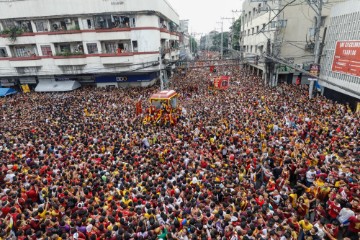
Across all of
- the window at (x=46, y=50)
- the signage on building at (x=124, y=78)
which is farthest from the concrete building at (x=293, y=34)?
the window at (x=46, y=50)

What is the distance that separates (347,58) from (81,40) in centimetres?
2529

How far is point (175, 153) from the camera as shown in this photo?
970cm

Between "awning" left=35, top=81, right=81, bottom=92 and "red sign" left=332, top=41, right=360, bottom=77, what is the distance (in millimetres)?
26022

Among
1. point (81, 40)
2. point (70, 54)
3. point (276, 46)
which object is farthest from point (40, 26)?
point (276, 46)

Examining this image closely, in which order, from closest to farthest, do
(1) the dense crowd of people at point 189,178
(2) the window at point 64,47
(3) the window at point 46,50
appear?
1. (1) the dense crowd of people at point 189,178
2. (3) the window at point 46,50
3. (2) the window at point 64,47

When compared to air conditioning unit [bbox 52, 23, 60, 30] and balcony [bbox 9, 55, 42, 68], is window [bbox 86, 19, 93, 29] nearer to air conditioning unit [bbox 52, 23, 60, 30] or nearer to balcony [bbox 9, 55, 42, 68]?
air conditioning unit [bbox 52, 23, 60, 30]

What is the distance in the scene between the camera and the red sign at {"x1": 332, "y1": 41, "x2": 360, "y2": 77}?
49.5ft

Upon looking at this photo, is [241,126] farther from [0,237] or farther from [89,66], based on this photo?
[89,66]

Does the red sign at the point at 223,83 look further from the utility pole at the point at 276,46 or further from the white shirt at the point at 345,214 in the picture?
the white shirt at the point at 345,214

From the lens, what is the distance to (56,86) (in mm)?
27297

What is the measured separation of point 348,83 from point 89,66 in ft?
81.3

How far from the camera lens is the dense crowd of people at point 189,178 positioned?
18.6 ft

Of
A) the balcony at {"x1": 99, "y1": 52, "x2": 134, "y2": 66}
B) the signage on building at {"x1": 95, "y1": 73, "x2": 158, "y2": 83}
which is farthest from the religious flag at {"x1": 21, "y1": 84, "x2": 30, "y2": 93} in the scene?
the balcony at {"x1": 99, "y1": 52, "x2": 134, "y2": 66}

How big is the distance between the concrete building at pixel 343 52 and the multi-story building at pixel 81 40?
635 inches
